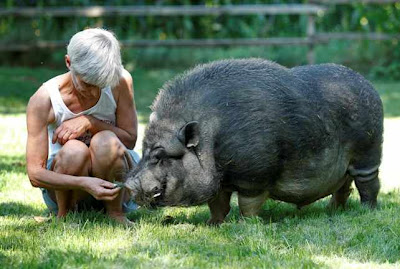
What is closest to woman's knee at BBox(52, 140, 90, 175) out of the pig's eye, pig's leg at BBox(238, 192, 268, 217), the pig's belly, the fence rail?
the pig's eye

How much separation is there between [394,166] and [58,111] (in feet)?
13.4

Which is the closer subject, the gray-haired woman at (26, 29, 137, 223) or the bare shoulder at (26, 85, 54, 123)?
the gray-haired woman at (26, 29, 137, 223)

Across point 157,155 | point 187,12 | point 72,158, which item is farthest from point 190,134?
point 187,12

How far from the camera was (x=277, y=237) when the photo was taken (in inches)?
200

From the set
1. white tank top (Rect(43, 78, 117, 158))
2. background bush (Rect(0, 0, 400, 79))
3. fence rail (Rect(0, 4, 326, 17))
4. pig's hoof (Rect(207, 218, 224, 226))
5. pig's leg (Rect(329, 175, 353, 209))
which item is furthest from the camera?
background bush (Rect(0, 0, 400, 79))

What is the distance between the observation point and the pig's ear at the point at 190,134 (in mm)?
5281

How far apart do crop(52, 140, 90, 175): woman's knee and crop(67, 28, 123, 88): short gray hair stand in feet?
1.66

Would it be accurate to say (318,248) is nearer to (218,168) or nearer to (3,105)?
(218,168)

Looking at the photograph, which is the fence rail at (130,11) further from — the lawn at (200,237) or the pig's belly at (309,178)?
the pig's belly at (309,178)

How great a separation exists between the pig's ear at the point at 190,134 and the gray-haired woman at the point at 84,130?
0.53m

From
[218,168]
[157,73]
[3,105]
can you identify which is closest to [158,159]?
[218,168]

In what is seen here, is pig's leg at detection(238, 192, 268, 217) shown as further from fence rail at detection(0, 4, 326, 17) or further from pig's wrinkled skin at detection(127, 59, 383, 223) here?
fence rail at detection(0, 4, 326, 17)

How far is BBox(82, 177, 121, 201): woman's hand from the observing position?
5.28 meters

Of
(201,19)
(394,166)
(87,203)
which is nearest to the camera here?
(87,203)
